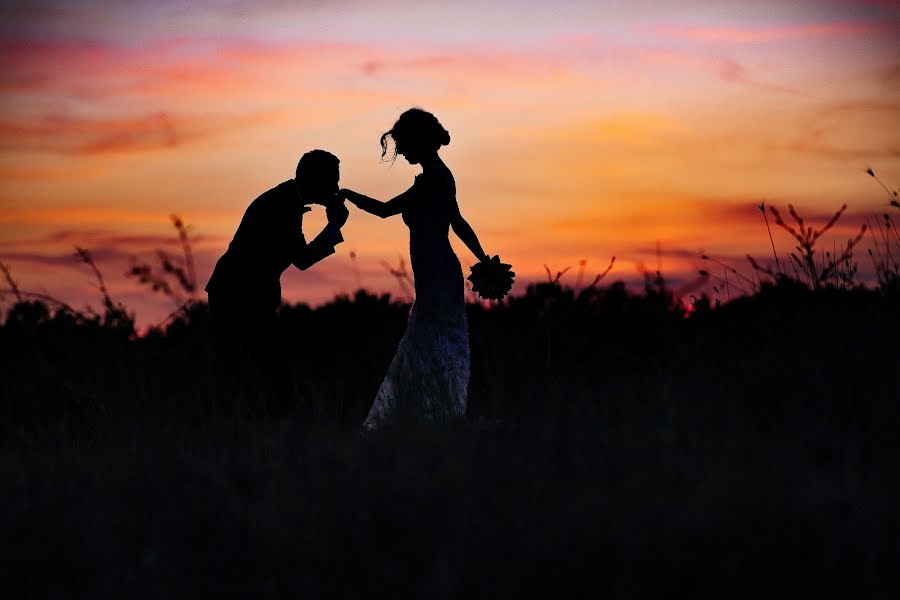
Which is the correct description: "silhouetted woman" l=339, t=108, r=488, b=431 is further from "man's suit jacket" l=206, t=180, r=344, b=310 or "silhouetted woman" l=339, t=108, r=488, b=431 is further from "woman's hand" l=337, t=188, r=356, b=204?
"man's suit jacket" l=206, t=180, r=344, b=310

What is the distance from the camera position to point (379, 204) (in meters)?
7.90

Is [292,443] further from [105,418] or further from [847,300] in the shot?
[847,300]

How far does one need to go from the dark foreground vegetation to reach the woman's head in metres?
1.69

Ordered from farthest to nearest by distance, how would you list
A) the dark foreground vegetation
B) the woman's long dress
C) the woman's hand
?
the woman's hand
the woman's long dress
the dark foreground vegetation

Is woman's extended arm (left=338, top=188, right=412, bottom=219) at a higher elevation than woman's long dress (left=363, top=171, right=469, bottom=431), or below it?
higher

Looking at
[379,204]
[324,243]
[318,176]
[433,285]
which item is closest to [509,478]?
[433,285]

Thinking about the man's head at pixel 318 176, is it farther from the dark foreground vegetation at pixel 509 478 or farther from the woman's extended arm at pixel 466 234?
the dark foreground vegetation at pixel 509 478

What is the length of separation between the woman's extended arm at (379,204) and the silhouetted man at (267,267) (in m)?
0.25

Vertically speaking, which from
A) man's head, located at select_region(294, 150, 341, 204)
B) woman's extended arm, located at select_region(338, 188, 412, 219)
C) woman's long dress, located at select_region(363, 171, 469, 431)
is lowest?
woman's long dress, located at select_region(363, 171, 469, 431)

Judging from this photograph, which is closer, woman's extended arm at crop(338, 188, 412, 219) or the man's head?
woman's extended arm at crop(338, 188, 412, 219)

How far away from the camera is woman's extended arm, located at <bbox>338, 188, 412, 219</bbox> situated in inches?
306

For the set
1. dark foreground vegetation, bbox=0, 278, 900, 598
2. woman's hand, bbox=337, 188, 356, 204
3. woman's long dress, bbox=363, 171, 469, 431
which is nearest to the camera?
dark foreground vegetation, bbox=0, 278, 900, 598

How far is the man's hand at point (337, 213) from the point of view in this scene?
8.24m

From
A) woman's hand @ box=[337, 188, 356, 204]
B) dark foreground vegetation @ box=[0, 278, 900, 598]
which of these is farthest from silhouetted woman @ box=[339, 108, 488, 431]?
dark foreground vegetation @ box=[0, 278, 900, 598]
